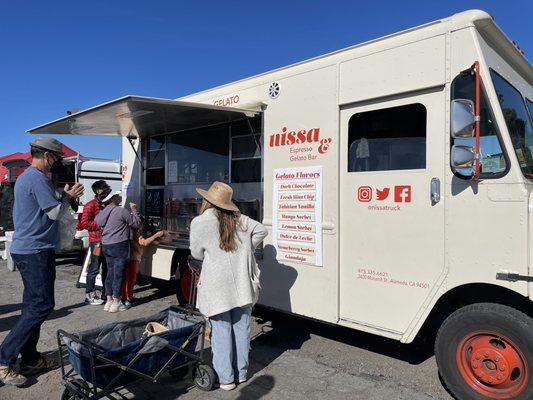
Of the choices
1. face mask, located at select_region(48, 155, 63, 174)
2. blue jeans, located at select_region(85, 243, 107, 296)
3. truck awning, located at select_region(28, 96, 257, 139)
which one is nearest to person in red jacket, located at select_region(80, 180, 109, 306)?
blue jeans, located at select_region(85, 243, 107, 296)

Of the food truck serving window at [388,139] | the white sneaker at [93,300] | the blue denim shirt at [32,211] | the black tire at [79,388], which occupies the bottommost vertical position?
the white sneaker at [93,300]

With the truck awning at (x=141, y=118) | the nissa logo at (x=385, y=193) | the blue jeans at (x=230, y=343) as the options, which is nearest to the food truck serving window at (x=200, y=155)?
the truck awning at (x=141, y=118)

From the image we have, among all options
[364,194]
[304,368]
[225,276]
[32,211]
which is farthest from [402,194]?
[32,211]

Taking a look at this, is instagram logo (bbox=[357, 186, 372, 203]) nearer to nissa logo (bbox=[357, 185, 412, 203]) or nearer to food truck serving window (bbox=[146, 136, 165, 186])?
nissa logo (bbox=[357, 185, 412, 203])

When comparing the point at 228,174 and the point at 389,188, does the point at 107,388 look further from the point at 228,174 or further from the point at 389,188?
the point at 228,174

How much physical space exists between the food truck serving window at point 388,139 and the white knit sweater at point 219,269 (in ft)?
4.01

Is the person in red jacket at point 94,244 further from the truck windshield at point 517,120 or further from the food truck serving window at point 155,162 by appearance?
the truck windshield at point 517,120

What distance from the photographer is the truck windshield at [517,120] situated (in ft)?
11.3

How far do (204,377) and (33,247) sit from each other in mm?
1737

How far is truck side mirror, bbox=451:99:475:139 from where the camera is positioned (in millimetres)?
3264

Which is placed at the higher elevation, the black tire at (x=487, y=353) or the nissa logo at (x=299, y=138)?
the nissa logo at (x=299, y=138)

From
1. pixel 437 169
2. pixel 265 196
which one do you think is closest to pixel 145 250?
pixel 265 196

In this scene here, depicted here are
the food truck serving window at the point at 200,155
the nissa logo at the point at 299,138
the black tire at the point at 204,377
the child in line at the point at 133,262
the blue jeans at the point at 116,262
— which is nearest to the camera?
the black tire at the point at 204,377

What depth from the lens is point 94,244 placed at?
22.6 ft
